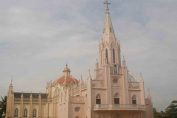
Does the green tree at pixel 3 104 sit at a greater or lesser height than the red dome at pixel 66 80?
lesser

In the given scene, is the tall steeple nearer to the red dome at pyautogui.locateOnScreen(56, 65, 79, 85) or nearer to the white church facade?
the white church facade

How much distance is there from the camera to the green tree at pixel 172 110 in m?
59.5

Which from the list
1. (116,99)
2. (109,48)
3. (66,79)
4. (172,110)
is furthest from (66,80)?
(172,110)

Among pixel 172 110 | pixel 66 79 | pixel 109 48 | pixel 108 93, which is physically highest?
pixel 109 48

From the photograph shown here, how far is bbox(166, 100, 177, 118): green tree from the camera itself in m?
59.5

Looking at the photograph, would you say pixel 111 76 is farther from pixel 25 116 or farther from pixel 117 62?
pixel 25 116

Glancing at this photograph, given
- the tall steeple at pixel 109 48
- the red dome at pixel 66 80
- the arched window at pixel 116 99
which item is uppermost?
the tall steeple at pixel 109 48

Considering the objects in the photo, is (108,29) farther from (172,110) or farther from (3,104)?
(3,104)

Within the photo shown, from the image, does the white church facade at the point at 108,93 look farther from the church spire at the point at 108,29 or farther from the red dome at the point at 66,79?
the red dome at the point at 66,79

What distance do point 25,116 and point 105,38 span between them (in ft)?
85.0

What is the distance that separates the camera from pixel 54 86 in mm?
67250

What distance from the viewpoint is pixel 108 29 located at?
183 feet

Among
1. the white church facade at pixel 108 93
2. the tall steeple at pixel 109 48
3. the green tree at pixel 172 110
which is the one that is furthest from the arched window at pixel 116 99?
the green tree at pixel 172 110

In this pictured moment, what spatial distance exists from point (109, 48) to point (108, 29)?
174 inches
